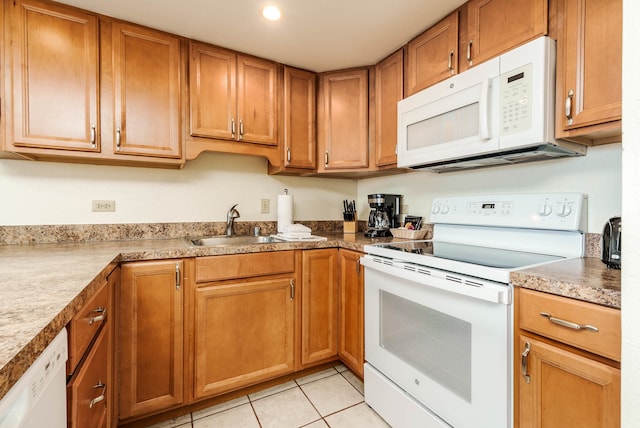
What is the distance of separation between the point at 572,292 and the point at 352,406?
131cm

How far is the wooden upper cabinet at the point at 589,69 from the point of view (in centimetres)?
101

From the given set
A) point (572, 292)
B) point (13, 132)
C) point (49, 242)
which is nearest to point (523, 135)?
point (572, 292)

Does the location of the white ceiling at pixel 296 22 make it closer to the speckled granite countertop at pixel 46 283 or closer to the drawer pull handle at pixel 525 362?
the speckled granite countertop at pixel 46 283

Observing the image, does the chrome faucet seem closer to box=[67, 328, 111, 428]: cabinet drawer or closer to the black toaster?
box=[67, 328, 111, 428]: cabinet drawer

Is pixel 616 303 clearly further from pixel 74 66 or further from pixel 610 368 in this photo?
pixel 74 66

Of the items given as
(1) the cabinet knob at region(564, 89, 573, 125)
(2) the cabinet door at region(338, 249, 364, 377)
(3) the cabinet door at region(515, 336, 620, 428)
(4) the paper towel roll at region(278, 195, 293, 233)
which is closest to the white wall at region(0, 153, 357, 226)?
(4) the paper towel roll at region(278, 195, 293, 233)

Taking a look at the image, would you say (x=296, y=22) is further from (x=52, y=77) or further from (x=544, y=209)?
(x=544, y=209)

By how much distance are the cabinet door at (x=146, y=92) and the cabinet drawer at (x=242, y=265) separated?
0.73 m

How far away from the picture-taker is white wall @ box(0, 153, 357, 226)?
65.5 inches

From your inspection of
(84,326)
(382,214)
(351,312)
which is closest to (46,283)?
(84,326)

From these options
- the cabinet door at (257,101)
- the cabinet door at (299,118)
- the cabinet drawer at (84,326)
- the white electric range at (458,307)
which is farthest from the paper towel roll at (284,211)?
the cabinet drawer at (84,326)

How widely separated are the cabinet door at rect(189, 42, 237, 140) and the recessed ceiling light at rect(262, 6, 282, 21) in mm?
444

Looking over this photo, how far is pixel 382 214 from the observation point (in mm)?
2174
